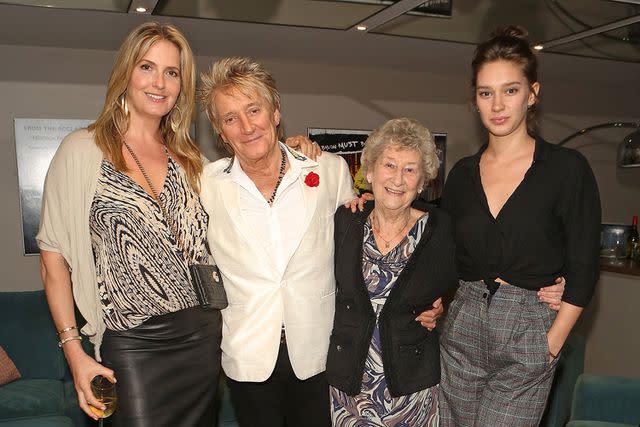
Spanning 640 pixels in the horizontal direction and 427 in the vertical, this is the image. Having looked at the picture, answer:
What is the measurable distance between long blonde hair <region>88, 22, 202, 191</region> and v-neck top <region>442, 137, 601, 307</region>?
1054 mm

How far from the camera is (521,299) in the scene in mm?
1898

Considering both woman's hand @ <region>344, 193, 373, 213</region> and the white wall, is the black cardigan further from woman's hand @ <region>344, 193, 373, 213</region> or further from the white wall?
the white wall

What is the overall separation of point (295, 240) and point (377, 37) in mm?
3039

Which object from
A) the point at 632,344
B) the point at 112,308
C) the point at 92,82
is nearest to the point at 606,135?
the point at 632,344

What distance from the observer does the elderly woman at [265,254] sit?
2002mm

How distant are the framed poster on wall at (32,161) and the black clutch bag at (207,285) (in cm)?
354

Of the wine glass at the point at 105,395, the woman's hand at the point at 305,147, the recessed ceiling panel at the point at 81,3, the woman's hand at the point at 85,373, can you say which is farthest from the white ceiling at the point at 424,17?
the wine glass at the point at 105,395

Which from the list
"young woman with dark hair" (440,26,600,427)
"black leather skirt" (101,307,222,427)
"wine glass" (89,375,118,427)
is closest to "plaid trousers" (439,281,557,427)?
"young woman with dark hair" (440,26,600,427)

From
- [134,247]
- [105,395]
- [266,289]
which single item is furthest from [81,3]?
[105,395]

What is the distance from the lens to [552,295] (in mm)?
1887

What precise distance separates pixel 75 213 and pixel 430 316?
4.06ft

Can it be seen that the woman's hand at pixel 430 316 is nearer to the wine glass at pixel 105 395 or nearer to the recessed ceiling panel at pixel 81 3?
the wine glass at pixel 105 395

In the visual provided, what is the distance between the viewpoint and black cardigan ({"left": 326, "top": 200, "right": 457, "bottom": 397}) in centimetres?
197

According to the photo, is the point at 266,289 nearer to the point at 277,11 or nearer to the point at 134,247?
the point at 134,247
